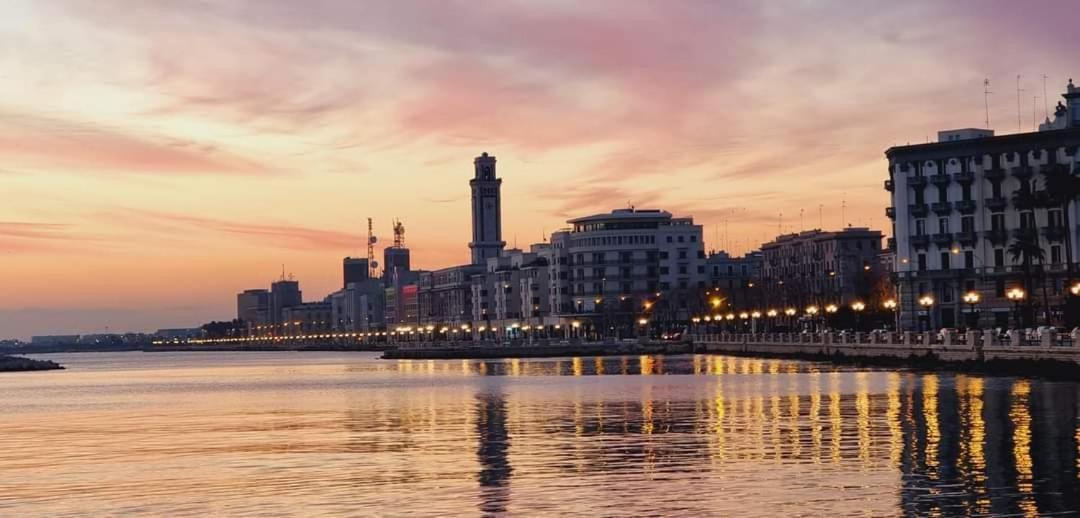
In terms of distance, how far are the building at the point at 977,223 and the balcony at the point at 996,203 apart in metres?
0.11

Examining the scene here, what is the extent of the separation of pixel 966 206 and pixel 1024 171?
744 centimetres

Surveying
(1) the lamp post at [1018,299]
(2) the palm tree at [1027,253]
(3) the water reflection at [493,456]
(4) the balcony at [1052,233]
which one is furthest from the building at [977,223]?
(3) the water reflection at [493,456]

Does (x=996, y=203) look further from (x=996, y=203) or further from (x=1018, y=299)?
(x=1018, y=299)

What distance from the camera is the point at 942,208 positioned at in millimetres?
176875

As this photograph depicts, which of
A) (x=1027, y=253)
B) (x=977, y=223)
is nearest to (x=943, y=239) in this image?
(x=977, y=223)

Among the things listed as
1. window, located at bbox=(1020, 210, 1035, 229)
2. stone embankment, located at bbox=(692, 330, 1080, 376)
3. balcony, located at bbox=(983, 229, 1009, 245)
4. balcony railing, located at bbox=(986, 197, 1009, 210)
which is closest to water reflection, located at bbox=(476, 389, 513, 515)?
stone embankment, located at bbox=(692, 330, 1080, 376)

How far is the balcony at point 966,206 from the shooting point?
175000 millimetres

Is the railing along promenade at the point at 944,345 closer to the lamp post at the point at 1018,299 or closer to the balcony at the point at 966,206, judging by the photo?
the lamp post at the point at 1018,299

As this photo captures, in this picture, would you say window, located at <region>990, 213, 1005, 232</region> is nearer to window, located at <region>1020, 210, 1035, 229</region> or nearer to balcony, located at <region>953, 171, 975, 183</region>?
window, located at <region>1020, 210, 1035, 229</region>

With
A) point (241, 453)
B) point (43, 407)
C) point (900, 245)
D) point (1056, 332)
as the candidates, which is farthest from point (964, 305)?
point (241, 453)

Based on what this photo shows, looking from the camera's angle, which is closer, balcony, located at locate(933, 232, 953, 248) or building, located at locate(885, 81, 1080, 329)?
building, located at locate(885, 81, 1080, 329)

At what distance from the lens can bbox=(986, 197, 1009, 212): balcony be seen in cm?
17200

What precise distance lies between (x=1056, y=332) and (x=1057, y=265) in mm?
66910

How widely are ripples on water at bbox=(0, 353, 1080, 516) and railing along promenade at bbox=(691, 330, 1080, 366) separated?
4665 millimetres
